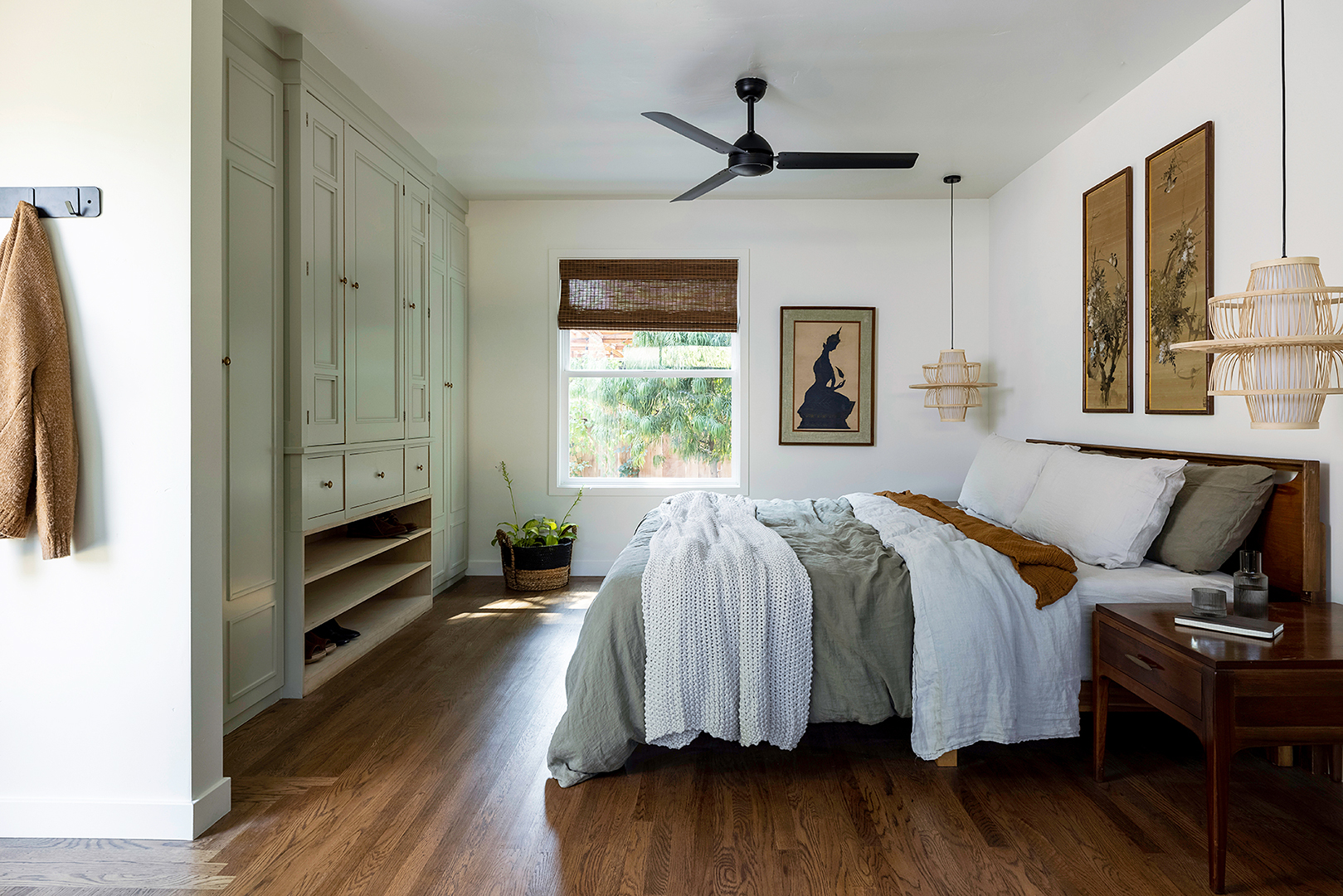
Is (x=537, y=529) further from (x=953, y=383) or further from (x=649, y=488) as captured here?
(x=953, y=383)

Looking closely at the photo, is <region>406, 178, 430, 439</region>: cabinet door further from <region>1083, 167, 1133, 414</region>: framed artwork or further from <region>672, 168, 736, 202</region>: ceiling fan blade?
<region>1083, 167, 1133, 414</region>: framed artwork

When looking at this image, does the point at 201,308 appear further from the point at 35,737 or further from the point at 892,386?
Result: the point at 892,386

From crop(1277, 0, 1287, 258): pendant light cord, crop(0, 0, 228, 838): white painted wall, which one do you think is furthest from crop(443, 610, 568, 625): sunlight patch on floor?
crop(1277, 0, 1287, 258): pendant light cord

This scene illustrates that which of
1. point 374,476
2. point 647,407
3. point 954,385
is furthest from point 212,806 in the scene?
point 954,385

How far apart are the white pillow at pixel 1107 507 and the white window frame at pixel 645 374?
2.31 meters

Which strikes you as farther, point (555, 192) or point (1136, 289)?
point (555, 192)

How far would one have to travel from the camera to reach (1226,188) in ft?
8.79

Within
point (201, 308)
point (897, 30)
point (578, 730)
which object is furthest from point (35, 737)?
point (897, 30)

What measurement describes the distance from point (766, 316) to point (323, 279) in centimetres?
287

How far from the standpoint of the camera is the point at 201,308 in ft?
6.36

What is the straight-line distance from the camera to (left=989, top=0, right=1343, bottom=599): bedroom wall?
2266 millimetres

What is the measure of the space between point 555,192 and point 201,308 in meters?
3.23

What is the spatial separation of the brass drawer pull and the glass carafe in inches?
11.4

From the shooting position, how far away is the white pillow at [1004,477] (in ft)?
11.1
